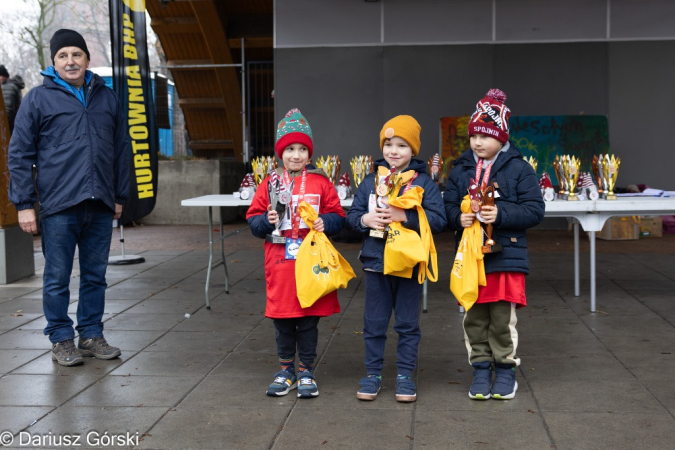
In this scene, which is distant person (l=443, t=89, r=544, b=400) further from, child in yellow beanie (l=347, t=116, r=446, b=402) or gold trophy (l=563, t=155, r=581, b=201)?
gold trophy (l=563, t=155, r=581, b=201)

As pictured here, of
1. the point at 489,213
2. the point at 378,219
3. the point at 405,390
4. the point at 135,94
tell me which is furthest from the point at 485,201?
the point at 135,94

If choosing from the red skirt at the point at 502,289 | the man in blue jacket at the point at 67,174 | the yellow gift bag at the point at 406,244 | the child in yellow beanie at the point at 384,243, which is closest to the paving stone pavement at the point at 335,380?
the child in yellow beanie at the point at 384,243

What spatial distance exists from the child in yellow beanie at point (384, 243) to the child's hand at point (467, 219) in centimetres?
11

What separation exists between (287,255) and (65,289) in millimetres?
1788

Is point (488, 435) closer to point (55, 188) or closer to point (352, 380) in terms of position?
point (352, 380)

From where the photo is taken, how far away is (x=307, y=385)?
4430 millimetres

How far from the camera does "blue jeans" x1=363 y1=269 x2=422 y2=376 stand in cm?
439

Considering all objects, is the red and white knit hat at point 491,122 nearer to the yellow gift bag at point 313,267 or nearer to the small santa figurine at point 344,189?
the yellow gift bag at point 313,267

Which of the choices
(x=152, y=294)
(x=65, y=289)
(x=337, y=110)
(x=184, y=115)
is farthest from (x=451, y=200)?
(x=184, y=115)

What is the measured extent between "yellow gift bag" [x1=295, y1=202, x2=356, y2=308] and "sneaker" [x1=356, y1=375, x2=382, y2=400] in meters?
0.54

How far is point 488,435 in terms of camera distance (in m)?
3.79

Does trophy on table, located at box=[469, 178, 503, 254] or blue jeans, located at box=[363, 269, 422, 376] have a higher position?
trophy on table, located at box=[469, 178, 503, 254]

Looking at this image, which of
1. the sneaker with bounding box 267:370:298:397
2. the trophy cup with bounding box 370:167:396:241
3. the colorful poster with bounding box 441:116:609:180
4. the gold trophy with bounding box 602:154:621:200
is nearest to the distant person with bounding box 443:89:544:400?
the trophy cup with bounding box 370:167:396:241

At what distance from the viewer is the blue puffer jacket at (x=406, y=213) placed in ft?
14.2
